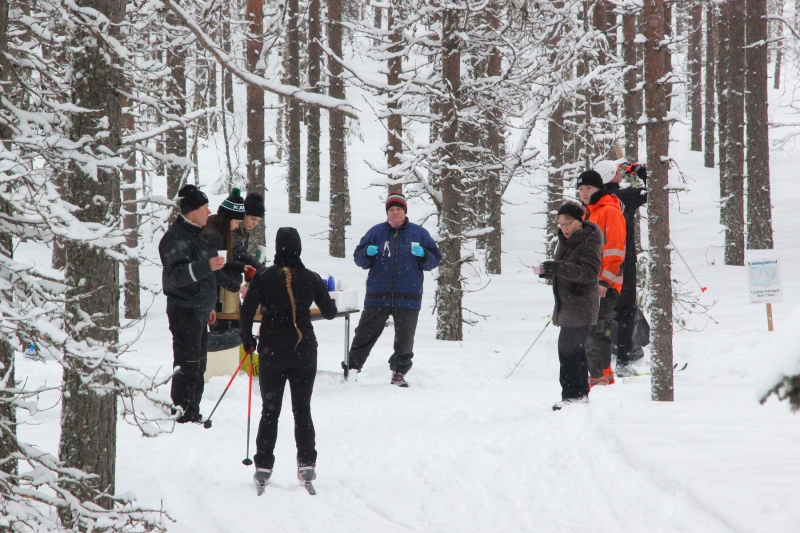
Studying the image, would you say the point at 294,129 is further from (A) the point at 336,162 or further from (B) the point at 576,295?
(B) the point at 576,295

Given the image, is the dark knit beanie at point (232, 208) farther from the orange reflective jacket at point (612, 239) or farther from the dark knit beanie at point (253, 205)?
the orange reflective jacket at point (612, 239)

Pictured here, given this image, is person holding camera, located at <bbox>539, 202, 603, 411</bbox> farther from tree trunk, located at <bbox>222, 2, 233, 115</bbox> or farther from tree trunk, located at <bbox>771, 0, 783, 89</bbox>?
tree trunk, located at <bbox>771, 0, 783, 89</bbox>

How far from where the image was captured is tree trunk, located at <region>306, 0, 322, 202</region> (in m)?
19.2

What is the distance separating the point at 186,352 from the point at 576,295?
→ 149 inches

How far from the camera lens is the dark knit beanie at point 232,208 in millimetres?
7555

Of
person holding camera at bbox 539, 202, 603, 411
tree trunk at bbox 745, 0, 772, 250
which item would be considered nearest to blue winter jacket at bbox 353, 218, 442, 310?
person holding camera at bbox 539, 202, 603, 411

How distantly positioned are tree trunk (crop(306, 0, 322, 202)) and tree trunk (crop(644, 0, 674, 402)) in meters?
12.2

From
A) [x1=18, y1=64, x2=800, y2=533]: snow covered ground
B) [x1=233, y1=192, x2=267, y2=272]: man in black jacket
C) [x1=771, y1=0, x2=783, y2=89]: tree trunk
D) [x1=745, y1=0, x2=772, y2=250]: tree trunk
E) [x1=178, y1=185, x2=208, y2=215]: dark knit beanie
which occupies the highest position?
[x1=771, y1=0, x2=783, y2=89]: tree trunk

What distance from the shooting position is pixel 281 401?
5562 millimetres

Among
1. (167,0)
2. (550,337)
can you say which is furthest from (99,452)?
(550,337)

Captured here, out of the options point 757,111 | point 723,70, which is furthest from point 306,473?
point 723,70

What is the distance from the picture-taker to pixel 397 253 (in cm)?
870

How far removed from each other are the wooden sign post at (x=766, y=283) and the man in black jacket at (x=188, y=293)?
702 centimetres

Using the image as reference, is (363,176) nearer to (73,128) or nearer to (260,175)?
(260,175)
